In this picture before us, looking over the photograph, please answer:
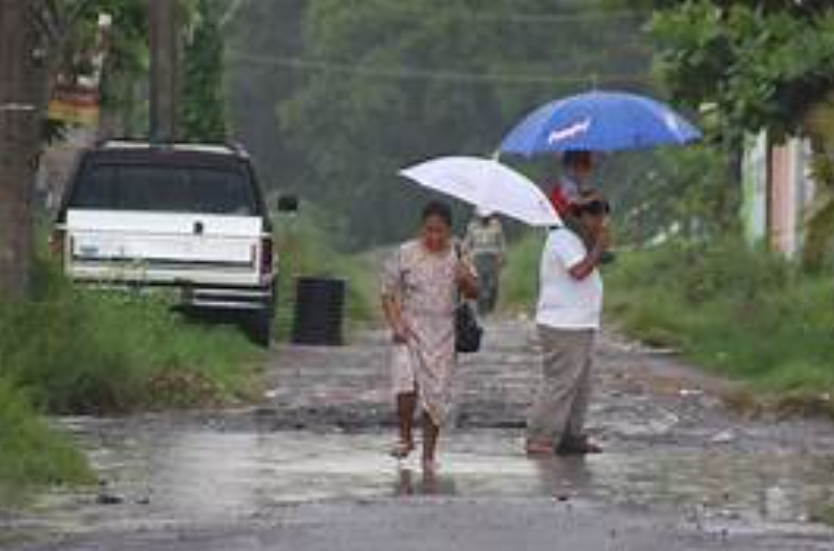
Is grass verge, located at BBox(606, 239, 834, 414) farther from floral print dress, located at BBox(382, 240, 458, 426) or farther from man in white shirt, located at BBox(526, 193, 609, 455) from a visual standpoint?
floral print dress, located at BBox(382, 240, 458, 426)

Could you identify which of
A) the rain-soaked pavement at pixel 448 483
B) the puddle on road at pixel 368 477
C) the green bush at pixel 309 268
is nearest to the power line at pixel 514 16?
the green bush at pixel 309 268

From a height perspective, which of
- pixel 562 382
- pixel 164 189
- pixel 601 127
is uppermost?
pixel 601 127

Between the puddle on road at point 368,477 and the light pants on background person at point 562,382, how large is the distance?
0.86ft

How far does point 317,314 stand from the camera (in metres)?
30.3

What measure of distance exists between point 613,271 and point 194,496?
34497 mm

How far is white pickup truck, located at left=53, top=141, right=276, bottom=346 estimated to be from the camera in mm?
24938

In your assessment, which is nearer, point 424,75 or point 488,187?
point 488,187

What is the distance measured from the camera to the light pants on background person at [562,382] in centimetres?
1588

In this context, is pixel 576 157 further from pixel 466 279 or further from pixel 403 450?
pixel 403 450

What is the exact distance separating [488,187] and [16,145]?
3.60 metres

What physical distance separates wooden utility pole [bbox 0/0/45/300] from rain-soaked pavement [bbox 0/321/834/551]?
119 cm

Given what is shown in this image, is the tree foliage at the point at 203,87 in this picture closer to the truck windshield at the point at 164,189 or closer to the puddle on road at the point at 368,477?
the truck windshield at the point at 164,189

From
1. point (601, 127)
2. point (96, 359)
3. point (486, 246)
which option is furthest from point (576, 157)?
point (486, 246)

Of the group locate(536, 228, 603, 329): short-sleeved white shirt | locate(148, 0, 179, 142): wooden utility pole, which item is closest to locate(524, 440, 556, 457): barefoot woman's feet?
locate(536, 228, 603, 329): short-sleeved white shirt
